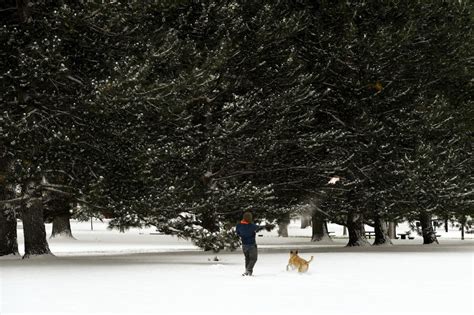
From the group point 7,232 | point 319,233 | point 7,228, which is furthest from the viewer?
point 319,233

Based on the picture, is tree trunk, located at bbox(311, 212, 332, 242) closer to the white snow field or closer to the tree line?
the tree line

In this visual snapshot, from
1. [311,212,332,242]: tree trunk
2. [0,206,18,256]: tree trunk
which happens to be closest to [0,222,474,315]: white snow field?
[0,206,18,256]: tree trunk

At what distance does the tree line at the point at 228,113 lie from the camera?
78.9 feet

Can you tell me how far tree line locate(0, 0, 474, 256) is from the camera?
24.1 m

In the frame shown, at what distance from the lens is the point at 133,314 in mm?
12570

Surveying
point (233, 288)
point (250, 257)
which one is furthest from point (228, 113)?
point (233, 288)

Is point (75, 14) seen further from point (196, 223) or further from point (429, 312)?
point (429, 312)

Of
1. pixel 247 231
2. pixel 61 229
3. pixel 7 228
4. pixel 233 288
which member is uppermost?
pixel 247 231

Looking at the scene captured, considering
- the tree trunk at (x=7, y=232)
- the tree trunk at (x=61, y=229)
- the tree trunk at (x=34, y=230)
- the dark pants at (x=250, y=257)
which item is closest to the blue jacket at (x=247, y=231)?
the dark pants at (x=250, y=257)

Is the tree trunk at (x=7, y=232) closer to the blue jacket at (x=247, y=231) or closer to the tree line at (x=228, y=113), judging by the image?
the tree line at (x=228, y=113)

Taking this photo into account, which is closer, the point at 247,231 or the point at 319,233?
the point at 247,231

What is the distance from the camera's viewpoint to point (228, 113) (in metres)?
30.7

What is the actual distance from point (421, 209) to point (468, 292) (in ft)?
60.5

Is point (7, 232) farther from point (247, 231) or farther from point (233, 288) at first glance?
point (233, 288)
